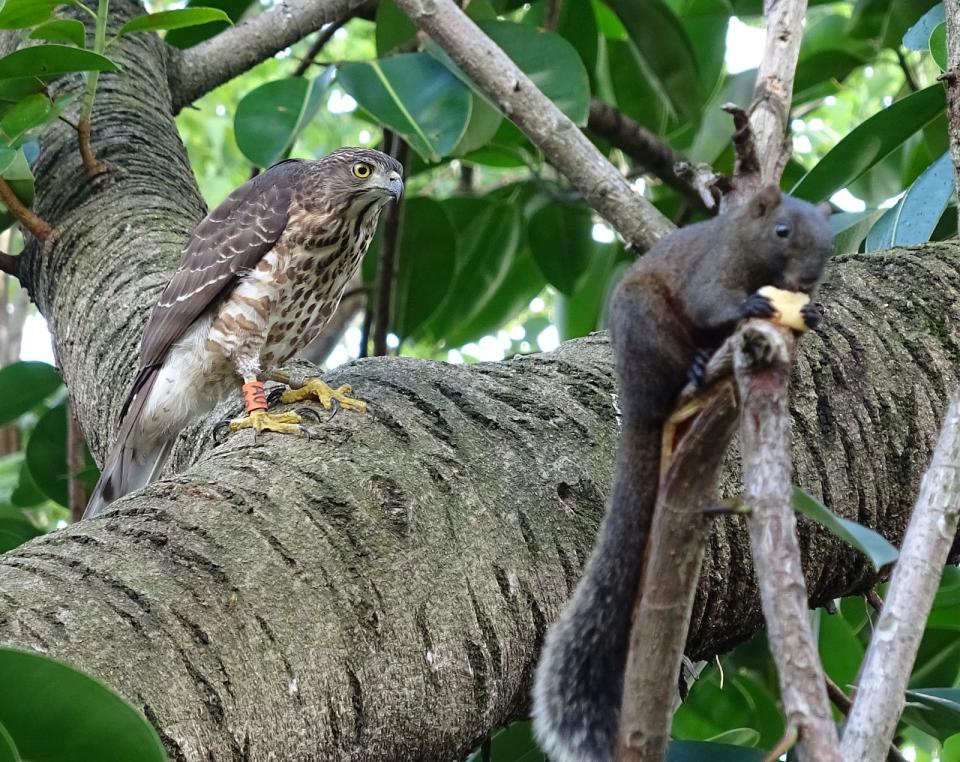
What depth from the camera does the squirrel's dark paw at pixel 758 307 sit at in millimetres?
1348

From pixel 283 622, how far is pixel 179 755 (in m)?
0.23

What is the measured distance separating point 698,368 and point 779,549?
51 centimetres

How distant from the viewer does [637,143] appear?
3855 mm

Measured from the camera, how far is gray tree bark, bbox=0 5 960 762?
1.51m

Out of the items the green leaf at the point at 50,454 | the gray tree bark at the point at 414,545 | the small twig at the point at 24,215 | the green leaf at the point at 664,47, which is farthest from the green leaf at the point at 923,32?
the green leaf at the point at 50,454

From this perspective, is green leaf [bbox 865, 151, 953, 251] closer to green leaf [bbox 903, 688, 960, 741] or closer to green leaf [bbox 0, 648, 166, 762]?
green leaf [bbox 903, 688, 960, 741]

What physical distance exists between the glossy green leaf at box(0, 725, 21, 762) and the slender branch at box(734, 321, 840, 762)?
2.51 feet

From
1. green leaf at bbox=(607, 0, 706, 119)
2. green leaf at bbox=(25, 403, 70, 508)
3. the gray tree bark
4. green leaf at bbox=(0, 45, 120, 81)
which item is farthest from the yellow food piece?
green leaf at bbox=(25, 403, 70, 508)

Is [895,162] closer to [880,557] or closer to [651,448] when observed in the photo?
[651,448]

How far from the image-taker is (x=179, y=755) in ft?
4.67

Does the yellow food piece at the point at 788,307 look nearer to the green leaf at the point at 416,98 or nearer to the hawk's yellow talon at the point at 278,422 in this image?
the hawk's yellow talon at the point at 278,422

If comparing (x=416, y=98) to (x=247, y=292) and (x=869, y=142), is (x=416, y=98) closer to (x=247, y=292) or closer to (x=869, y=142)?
(x=247, y=292)

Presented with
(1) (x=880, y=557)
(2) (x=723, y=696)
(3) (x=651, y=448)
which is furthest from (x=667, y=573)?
(2) (x=723, y=696)

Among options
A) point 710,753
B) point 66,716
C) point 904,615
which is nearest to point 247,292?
point 710,753
